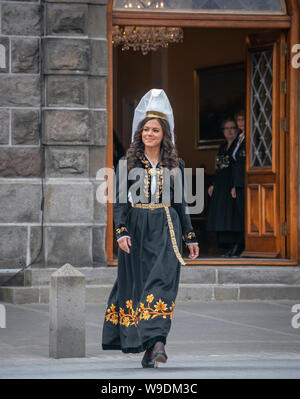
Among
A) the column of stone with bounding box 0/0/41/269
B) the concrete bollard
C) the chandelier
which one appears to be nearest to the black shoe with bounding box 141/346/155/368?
the concrete bollard

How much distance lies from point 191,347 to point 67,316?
121 centimetres

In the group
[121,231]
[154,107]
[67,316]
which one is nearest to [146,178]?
[121,231]

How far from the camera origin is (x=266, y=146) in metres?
13.5

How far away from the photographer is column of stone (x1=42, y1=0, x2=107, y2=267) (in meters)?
12.1

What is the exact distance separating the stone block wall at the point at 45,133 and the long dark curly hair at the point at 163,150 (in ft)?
12.8

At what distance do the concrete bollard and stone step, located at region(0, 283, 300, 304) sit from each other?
3.67m

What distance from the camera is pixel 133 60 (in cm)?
2038

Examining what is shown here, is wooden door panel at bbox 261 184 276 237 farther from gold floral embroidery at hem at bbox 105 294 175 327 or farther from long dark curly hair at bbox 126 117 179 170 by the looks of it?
gold floral embroidery at hem at bbox 105 294 175 327

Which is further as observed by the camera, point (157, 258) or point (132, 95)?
point (132, 95)

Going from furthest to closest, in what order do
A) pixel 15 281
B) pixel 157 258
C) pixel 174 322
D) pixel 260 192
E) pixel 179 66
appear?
1. pixel 179 66
2. pixel 260 192
3. pixel 15 281
4. pixel 174 322
5. pixel 157 258

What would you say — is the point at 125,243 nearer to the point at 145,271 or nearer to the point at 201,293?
the point at 145,271
